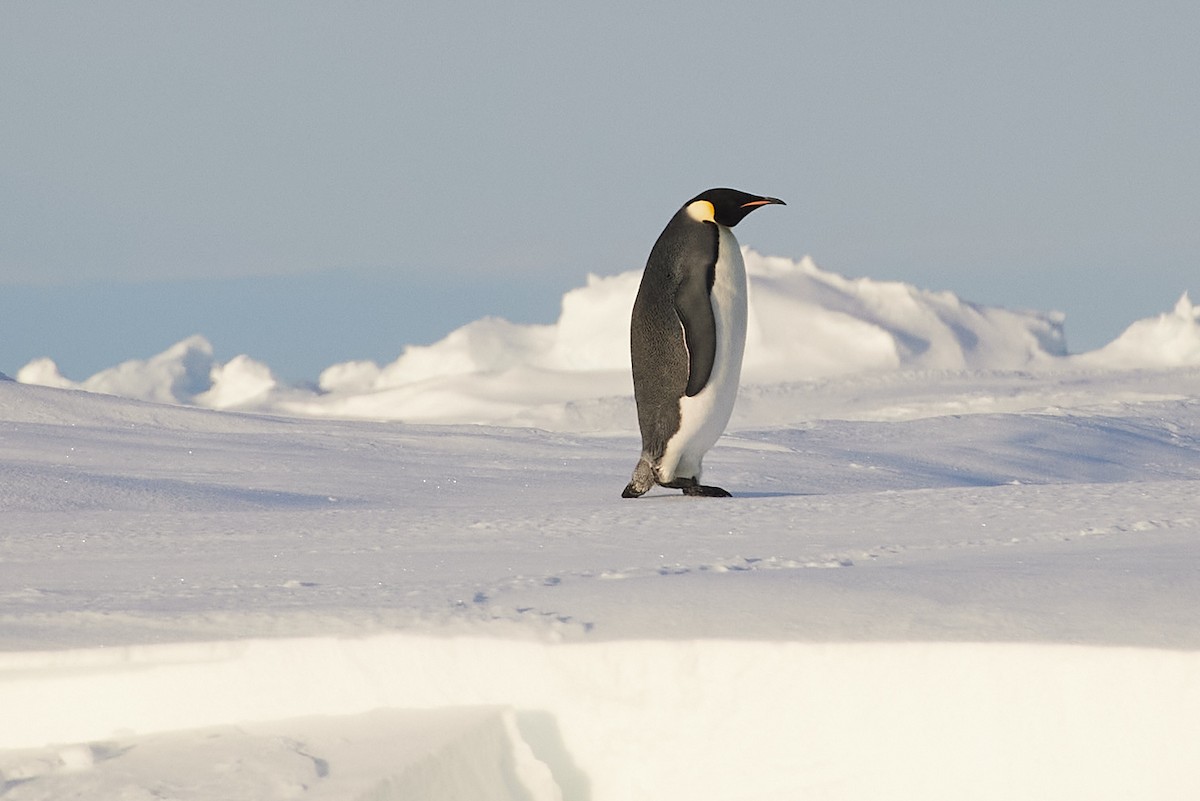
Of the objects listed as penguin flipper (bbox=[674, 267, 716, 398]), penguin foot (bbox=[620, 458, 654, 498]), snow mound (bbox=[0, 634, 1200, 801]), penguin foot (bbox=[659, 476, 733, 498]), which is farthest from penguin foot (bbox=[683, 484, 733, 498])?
snow mound (bbox=[0, 634, 1200, 801])

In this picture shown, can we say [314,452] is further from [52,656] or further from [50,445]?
[52,656]

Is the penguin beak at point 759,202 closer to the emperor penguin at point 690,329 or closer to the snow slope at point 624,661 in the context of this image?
the emperor penguin at point 690,329

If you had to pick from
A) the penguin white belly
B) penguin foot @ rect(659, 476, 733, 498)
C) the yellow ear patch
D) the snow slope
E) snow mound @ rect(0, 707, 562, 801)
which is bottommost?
snow mound @ rect(0, 707, 562, 801)

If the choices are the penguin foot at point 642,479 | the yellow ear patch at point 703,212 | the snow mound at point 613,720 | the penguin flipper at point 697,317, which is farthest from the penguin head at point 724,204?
the snow mound at point 613,720

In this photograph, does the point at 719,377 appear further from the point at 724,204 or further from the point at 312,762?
the point at 312,762

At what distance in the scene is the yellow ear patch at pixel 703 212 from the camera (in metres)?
5.29

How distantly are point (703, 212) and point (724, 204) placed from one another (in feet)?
0.27

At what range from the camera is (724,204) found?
529 centimetres

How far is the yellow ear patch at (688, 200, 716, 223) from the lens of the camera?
529 centimetres

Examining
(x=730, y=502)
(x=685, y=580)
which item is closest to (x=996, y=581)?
(x=685, y=580)

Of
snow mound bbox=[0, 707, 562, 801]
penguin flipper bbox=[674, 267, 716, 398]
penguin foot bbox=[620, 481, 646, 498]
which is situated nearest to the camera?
snow mound bbox=[0, 707, 562, 801]

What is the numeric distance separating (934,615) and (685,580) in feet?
1.99

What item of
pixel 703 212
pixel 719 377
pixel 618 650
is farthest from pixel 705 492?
pixel 618 650

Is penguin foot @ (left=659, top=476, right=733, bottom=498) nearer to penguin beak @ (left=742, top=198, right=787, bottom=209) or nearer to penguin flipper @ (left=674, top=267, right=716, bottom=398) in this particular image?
penguin flipper @ (left=674, top=267, right=716, bottom=398)
